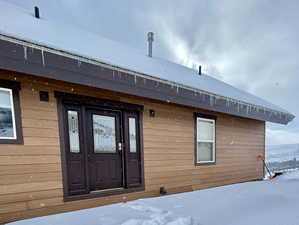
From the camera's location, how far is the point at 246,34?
6.85m

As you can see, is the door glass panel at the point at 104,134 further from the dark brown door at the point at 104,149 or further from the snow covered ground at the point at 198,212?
the snow covered ground at the point at 198,212

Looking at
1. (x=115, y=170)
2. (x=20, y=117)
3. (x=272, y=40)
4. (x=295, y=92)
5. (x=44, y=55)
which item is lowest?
(x=115, y=170)

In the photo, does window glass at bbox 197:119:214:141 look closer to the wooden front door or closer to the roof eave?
the roof eave

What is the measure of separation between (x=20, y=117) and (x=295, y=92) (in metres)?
18.4

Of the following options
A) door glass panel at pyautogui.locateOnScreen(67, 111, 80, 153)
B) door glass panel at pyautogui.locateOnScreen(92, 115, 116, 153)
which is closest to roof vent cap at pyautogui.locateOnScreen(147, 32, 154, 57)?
door glass panel at pyautogui.locateOnScreen(92, 115, 116, 153)

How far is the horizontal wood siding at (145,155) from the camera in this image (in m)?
2.19

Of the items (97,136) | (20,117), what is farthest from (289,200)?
(20,117)

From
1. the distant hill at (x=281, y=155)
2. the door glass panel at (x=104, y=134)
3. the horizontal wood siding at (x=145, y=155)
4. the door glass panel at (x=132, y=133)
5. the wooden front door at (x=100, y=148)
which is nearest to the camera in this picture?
the horizontal wood siding at (x=145, y=155)

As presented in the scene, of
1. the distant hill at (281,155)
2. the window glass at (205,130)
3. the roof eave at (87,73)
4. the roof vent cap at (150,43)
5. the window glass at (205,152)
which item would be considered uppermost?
the roof vent cap at (150,43)

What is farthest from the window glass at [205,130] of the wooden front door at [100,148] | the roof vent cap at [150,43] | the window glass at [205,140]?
the roof vent cap at [150,43]

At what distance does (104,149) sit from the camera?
119 inches

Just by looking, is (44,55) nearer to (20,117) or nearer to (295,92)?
(20,117)

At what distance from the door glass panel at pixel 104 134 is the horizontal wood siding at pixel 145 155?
0.44 meters

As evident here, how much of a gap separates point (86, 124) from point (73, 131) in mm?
235
